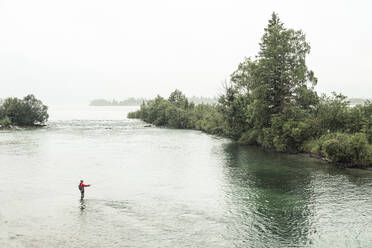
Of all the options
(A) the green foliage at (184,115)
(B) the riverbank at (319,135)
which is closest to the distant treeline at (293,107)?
(B) the riverbank at (319,135)

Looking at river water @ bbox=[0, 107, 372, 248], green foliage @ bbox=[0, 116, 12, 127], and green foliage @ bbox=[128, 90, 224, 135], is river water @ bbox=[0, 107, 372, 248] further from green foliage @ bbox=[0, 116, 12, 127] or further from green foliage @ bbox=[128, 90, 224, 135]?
green foliage @ bbox=[0, 116, 12, 127]

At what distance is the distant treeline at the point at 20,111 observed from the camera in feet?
447

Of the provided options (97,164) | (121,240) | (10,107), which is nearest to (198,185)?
(121,240)

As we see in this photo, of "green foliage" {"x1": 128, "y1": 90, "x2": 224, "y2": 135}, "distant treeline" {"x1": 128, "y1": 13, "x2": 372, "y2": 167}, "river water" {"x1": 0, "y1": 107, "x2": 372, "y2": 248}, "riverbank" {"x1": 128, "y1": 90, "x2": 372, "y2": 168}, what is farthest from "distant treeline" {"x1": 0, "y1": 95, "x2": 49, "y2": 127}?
"distant treeline" {"x1": 128, "y1": 13, "x2": 372, "y2": 167}

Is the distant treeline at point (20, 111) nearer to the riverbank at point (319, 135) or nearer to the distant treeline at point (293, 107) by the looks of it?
the riverbank at point (319, 135)

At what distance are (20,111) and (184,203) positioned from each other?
12242 cm

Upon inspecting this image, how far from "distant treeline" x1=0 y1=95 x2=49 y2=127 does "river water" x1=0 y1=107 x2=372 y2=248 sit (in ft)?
259

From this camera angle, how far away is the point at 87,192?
138 feet

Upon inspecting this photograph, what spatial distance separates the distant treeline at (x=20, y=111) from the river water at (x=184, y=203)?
79042 mm

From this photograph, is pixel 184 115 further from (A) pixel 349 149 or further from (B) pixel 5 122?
(A) pixel 349 149

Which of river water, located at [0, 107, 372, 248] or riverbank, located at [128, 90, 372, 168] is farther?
riverbank, located at [128, 90, 372, 168]

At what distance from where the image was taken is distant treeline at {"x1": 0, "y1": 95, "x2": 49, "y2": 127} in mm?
136125

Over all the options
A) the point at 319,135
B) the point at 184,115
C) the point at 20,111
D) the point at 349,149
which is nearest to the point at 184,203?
the point at 349,149

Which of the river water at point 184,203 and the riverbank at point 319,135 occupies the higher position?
the riverbank at point 319,135
